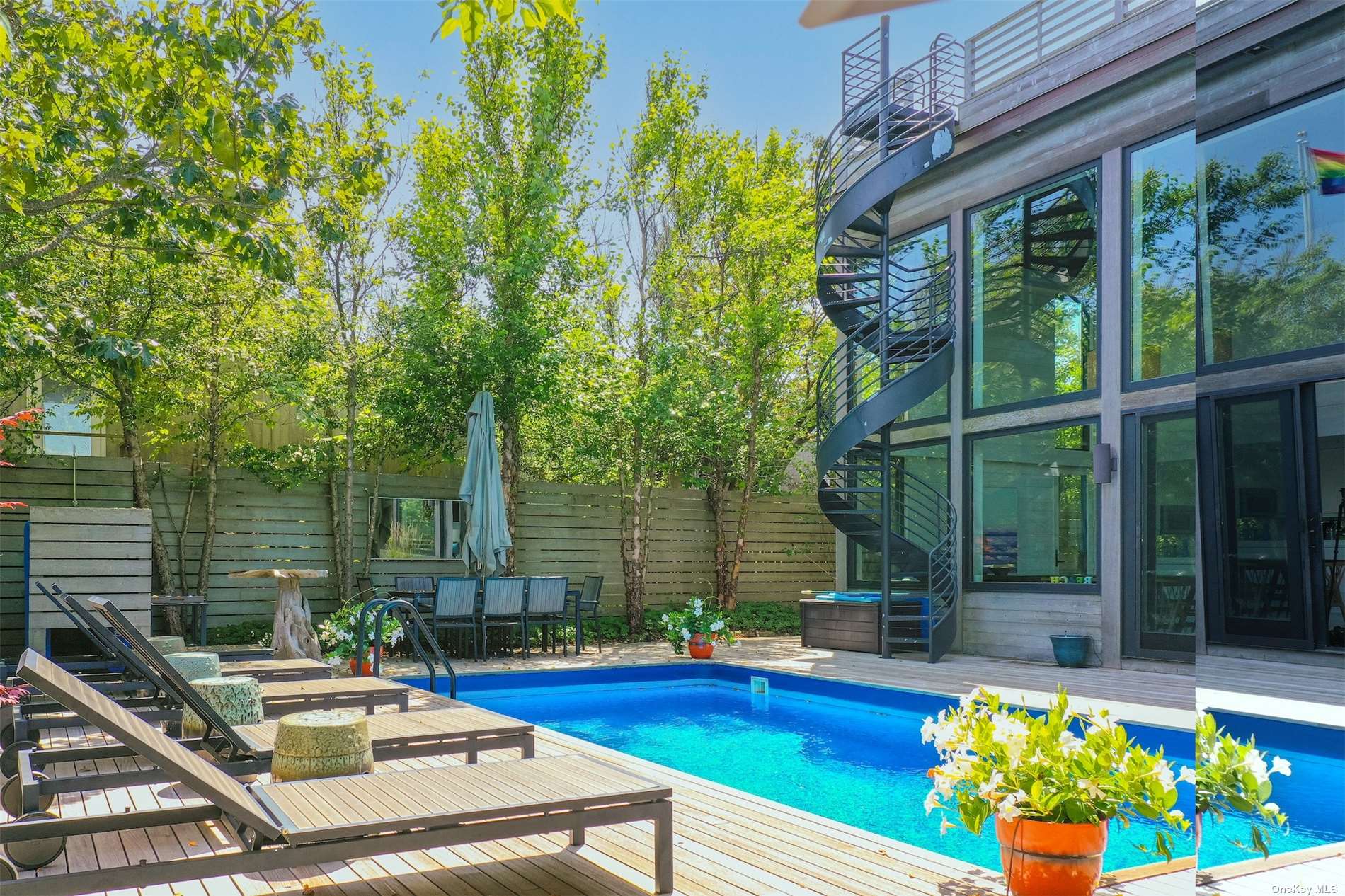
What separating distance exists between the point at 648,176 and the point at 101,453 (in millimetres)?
7239

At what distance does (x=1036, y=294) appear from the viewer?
9734mm

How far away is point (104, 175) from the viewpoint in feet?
17.3

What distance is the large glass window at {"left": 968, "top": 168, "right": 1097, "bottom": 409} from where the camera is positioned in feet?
30.2

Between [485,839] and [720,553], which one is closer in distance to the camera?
[485,839]

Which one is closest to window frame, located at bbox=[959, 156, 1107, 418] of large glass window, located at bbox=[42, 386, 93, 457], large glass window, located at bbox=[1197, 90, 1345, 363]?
large glass window, located at bbox=[1197, 90, 1345, 363]

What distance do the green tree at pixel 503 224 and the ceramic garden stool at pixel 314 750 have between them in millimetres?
7718

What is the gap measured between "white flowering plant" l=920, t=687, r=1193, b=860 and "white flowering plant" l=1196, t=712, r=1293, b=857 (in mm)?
1523

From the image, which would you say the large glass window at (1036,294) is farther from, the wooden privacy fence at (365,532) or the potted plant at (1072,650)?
the wooden privacy fence at (365,532)

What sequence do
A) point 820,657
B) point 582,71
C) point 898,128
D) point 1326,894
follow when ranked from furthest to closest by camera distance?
point 582,71 → point 898,128 → point 820,657 → point 1326,894

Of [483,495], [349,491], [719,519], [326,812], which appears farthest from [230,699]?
[719,519]

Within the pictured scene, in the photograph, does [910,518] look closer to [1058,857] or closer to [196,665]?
[196,665]

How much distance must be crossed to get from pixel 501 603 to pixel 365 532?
2.85m

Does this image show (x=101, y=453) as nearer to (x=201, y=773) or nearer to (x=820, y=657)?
(x=820, y=657)

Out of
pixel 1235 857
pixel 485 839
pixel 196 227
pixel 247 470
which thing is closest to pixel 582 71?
pixel 247 470
